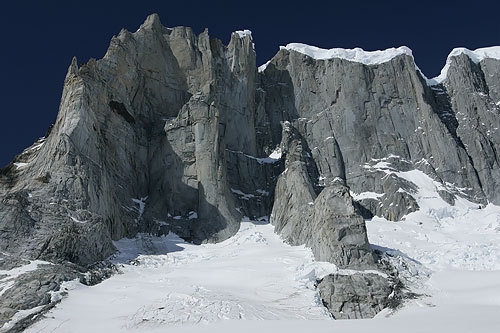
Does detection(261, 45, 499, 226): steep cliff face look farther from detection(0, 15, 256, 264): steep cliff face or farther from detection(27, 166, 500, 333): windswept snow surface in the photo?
detection(27, 166, 500, 333): windswept snow surface

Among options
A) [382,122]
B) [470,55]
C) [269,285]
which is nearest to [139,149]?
[269,285]

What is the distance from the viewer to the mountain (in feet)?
146

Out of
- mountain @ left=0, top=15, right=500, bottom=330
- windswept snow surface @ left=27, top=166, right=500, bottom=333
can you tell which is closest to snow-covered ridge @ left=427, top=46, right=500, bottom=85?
mountain @ left=0, top=15, right=500, bottom=330

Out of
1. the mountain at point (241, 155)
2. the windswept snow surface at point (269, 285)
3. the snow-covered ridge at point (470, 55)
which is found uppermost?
the snow-covered ridge at point (470, 55)

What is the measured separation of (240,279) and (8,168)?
2621 centimetres

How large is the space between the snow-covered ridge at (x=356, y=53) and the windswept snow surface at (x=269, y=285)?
1122 inches

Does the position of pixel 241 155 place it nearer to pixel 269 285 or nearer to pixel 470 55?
pixel 269 285

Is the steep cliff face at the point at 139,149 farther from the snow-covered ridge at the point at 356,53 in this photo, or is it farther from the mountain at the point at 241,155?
the snow-covered ridge at the point at 356,53

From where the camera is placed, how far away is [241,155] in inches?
2835

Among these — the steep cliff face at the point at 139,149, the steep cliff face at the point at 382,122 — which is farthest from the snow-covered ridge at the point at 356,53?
the steep cliff face at the point at 139,149

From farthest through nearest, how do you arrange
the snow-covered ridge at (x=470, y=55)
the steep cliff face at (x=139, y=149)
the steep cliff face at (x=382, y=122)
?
the snow-covered ridge at (x=470, y=55), the steep cliff face at (x=382, y=122), the steep cliff face at (x=139, y=149)

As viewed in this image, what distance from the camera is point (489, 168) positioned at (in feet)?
252

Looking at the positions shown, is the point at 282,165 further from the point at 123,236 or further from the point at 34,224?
the point at 34,224

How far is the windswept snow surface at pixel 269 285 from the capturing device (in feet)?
82.9
